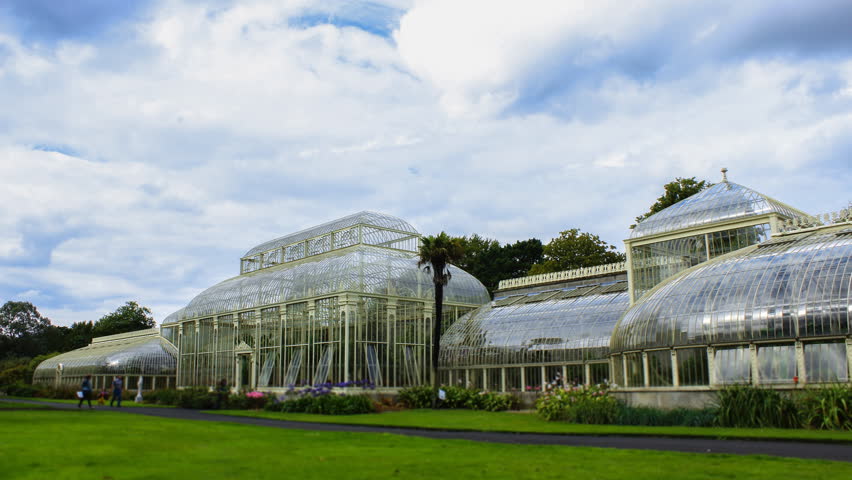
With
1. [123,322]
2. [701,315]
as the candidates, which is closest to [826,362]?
[701,315]

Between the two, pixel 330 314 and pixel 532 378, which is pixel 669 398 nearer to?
pixel 532 378

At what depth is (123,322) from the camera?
100m

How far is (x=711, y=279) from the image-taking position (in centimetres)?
2772

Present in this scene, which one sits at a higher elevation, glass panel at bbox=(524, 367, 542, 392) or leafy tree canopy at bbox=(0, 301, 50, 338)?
leafy tree canopy at bbox=(0, 301, 50, 338)

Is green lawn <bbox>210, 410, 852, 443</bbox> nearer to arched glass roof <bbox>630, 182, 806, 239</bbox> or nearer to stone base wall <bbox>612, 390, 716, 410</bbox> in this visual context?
stone base wall <bbox>612, 390, 716, 410</bbox>

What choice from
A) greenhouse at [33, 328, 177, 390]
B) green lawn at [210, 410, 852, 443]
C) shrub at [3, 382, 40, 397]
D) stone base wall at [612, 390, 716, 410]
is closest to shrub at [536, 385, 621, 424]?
green lawn at [210, 410, 852, 443]

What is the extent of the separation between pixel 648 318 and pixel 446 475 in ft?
62.5

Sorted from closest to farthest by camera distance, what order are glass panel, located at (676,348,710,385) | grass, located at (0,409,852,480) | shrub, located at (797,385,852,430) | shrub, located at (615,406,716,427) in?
grass, located at (0,409,852,480) → shrub, located at (797,385,852,430) → shrub, located at (615,406,716,427) → glass panel, located at (676,348,710,385)

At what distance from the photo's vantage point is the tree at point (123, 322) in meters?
99.2

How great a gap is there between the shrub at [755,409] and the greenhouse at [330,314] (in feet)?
70.4

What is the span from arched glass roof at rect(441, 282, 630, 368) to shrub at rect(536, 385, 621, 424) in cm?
802

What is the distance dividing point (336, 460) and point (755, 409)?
14.4 m

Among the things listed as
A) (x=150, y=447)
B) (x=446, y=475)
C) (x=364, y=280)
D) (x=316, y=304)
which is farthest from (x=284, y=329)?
(x=446, y=475)

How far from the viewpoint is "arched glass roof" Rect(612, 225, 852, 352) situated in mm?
23391
